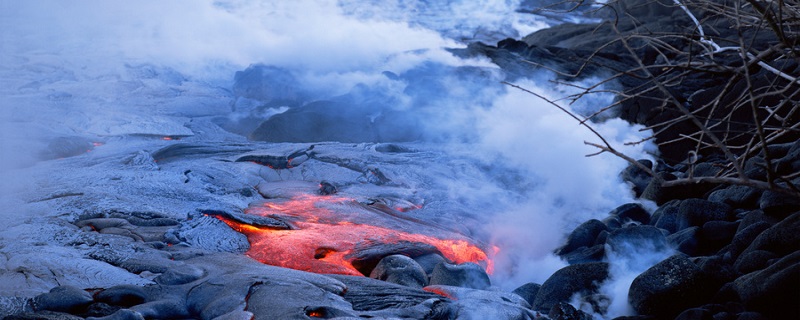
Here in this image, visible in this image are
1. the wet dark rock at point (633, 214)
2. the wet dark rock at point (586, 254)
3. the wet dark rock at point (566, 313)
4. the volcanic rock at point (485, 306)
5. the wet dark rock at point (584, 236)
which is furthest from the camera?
the wet dark rock at point (633, 214)

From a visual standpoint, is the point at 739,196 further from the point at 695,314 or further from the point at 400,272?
the point at 400,272

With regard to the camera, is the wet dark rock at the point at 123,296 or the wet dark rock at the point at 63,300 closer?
the wet dark rock at the point at 63,300

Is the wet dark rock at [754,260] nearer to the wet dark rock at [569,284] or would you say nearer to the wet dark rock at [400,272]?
the wet dark rock at [569,284]

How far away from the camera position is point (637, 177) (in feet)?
30.0

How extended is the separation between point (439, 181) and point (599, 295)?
442 centimetres

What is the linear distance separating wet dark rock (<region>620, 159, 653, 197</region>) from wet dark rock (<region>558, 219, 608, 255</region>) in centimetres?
226

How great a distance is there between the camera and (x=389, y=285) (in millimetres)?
4852

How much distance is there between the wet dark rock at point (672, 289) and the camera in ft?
13.7

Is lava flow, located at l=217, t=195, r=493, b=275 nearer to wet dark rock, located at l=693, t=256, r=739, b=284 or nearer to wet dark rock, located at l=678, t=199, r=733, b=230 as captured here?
wet dark rock, located at l=678, t=199, r=733, b=230

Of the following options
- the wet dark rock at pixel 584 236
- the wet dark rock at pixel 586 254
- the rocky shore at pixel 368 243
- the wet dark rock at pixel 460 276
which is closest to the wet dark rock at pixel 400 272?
the rocky shore at pixel 368 243

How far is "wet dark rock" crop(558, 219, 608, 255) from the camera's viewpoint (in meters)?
6.76

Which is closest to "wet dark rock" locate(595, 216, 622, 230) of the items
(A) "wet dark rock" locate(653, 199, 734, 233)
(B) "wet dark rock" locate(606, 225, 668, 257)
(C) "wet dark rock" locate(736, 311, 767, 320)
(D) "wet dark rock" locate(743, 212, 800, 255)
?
(A) "wet dark rock" locate(653, 199, 734, 233)

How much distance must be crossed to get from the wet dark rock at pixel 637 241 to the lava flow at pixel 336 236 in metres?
1.68

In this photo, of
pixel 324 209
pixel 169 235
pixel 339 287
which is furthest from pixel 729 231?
pixel 169 235
